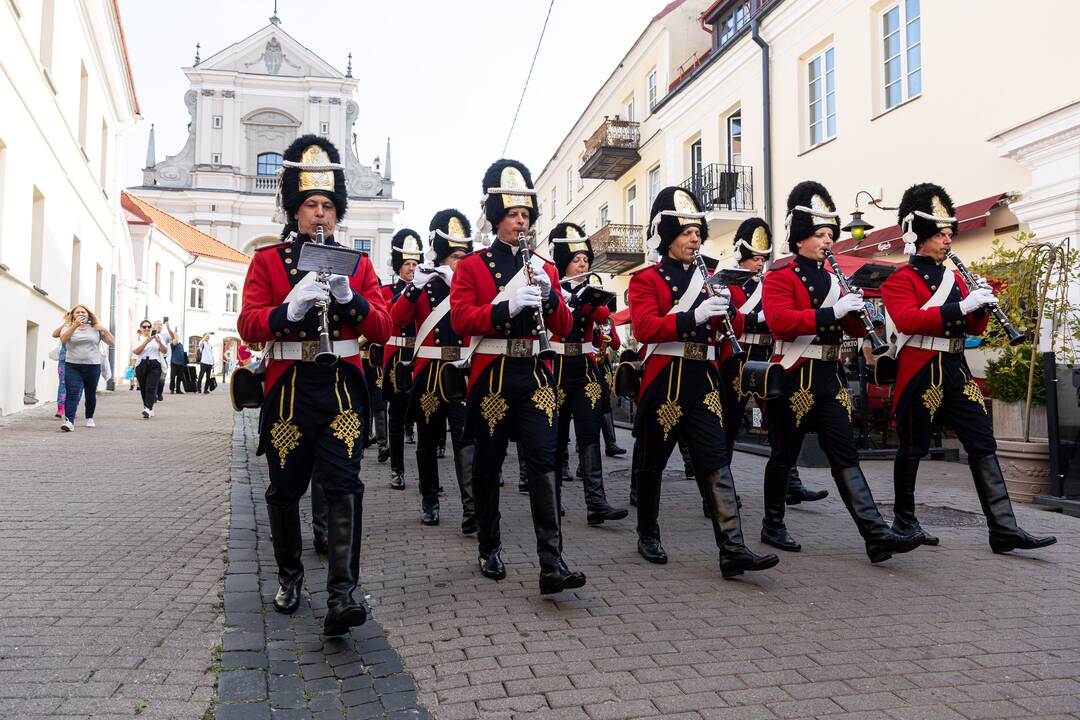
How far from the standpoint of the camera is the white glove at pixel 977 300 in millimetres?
5547

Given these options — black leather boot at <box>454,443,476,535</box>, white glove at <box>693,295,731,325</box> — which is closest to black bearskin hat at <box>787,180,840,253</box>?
white glove at <box>693,295,731,325</box>

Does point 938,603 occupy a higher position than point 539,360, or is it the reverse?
point 539,360

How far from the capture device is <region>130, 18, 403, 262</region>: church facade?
5381 centimetres

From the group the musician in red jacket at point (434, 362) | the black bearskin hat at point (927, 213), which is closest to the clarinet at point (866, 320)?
the black bearskin hat at point (927, 213)

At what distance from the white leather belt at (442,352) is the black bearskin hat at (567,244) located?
1.82 meters

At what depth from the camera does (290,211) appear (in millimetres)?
4617

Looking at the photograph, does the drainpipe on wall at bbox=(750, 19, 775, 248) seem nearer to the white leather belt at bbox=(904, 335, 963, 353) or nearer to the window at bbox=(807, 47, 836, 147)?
the window at bbox=(807, 47, 836, 147)

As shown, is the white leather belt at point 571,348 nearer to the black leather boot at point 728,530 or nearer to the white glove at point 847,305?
the white glove at point 847,305

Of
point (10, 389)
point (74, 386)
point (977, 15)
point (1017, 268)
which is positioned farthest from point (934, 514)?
point (10, 389)

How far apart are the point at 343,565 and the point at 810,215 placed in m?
3.80

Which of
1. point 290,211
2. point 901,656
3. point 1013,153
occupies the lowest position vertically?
point 901,656

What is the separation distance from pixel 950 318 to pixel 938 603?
193cm

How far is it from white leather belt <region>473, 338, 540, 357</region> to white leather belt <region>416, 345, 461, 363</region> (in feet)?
7.68

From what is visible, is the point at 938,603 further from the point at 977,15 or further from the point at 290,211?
the point at 977,15
